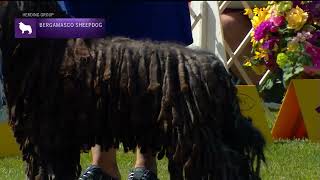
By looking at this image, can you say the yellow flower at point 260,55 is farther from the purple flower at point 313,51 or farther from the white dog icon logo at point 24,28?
the white dog icon logo at point 24,28

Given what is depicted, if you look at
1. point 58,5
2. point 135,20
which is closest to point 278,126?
point 135,20

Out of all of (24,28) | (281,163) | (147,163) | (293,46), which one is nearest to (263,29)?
(293,46)

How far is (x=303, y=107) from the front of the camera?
477cm

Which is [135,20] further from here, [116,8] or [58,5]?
[58,5]

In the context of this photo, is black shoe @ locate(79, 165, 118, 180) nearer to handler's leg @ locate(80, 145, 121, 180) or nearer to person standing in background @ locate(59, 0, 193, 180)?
handler's leg @ locate(80, 145, 121, 180)

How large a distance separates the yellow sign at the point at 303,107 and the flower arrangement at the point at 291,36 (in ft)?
0.35

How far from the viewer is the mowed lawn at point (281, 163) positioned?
371 centimetres

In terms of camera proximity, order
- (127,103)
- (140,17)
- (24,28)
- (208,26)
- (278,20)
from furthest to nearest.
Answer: (208,26) → (278,20) → (140,17) → (24,28) → (127,103)

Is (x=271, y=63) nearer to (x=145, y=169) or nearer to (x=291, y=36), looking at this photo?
(x=291, y=36)

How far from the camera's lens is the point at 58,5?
108 inches

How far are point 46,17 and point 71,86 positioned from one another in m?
0.29

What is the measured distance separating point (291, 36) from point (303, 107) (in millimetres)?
451

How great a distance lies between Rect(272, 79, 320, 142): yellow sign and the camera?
15.6 feet

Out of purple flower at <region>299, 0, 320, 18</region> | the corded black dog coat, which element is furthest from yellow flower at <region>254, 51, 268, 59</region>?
the corded black dog coat
